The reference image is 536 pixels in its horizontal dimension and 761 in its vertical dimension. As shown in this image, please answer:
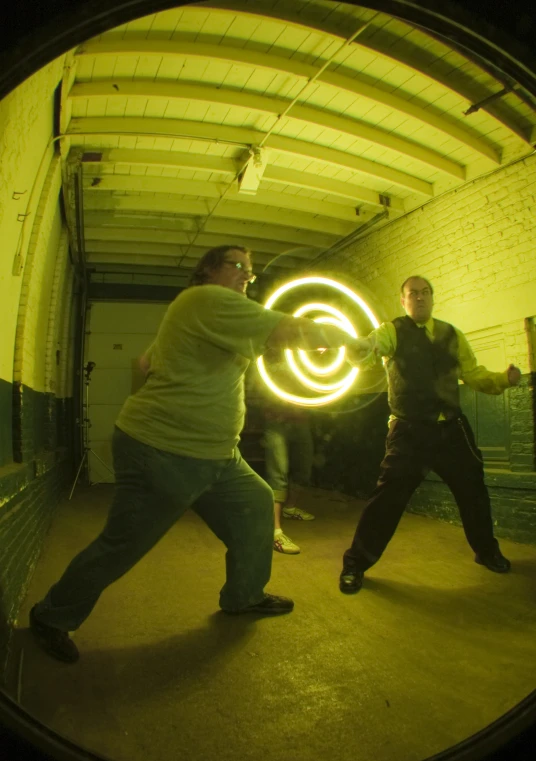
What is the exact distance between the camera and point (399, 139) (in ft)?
15.3

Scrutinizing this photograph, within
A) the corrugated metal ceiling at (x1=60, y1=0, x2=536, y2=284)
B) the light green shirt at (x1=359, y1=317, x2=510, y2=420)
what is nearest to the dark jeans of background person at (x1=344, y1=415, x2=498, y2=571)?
the light green shirt at (x1=359, y1=317, x2=510, y2=420)

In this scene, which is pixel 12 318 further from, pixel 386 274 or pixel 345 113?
pixel 386 274

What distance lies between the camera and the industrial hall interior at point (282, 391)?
75.0 inches

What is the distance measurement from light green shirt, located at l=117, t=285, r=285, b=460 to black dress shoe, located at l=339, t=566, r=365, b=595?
4.36 ft

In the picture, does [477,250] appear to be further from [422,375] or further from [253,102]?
[253,102]

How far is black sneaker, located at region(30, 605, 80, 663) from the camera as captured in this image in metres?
2.10

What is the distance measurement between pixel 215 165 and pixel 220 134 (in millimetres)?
522

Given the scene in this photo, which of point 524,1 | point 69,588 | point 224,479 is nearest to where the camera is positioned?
point 524,1

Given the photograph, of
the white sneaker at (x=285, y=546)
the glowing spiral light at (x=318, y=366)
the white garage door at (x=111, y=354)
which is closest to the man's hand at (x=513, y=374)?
the glowing spiral light at (x=318, y=366)

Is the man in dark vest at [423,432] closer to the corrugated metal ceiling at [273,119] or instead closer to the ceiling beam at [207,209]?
the corrugated metal ceiling at [273,119]

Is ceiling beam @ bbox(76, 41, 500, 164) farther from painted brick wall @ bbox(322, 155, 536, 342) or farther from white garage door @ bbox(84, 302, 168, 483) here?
white garage door @ bbox(84, 302, 168, 483)

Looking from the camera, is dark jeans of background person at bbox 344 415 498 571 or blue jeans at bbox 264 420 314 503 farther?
blue jeans at bbox 264 420 314 503

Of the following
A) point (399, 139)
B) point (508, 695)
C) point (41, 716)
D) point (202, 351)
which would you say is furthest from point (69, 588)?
point (399, 139)

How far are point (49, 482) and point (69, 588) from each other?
3021 mm
